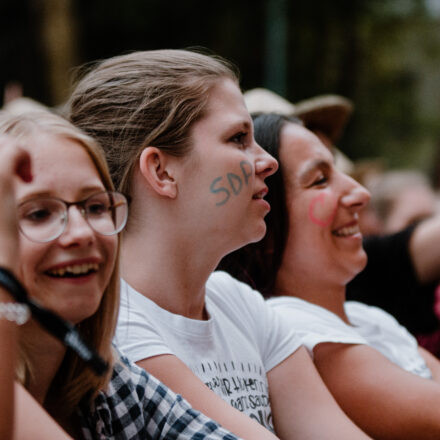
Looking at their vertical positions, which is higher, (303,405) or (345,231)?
(345,231)

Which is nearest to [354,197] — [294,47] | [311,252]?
[311,252]

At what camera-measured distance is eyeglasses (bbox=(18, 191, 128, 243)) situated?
1.38 m

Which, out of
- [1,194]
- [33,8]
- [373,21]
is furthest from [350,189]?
[373,21]

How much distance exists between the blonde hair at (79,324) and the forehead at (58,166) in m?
0.02

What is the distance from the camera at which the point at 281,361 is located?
2.19 m

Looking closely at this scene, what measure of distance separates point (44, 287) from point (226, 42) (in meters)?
12.9

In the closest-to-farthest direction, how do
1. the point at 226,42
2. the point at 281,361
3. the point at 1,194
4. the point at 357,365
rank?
the point at 1,194, the point at 281,361, the point at 357,365, the point at 226,42

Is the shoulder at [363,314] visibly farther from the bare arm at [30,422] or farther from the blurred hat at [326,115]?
the bare arm at [30,422]

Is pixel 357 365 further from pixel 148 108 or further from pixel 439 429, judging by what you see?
pixel 148 108

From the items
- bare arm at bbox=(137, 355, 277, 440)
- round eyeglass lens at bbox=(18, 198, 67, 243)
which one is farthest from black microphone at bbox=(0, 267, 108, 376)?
bare arm at bbox=(137, 355, 277, 440)

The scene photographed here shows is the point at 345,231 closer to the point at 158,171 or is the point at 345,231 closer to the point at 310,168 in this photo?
the point at 310,168

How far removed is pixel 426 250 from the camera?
347 cm

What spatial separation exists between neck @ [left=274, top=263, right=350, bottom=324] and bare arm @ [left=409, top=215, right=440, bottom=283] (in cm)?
94

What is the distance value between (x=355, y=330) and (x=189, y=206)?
→ 37.2 inches
